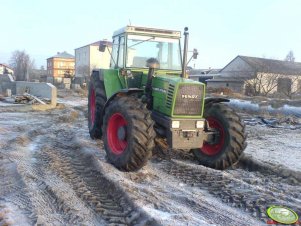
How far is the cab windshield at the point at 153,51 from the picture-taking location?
7379 millimetres

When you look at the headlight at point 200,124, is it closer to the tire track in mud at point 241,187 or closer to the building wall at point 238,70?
the tire track in mud at point 241,187

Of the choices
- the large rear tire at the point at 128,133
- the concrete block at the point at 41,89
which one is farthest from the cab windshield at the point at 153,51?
the concrete block at the point at 41,89

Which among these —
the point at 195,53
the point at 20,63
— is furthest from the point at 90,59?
the point at 195,53

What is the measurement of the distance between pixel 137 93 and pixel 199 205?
2.79m

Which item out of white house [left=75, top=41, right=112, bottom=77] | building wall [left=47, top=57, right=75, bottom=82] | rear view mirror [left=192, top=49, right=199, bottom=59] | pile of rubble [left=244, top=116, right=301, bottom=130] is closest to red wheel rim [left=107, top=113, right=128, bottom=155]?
rear view mirror [left=192, top=49, right=199, bottom=59]

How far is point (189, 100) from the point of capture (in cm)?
614

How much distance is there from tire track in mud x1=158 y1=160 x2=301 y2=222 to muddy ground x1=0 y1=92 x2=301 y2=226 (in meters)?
0.01

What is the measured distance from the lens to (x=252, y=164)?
687 centimetres

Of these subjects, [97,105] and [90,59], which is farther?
[90,59]

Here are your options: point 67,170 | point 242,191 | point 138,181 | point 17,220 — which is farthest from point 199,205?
point 67,170

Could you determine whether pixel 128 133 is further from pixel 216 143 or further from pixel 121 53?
pixel 121 53

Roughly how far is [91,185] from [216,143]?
2.57 metres

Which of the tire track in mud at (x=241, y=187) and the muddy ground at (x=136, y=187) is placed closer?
the muddy ground at (x=136, y=187)

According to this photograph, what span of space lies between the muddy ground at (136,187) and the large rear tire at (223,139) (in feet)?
0.83
